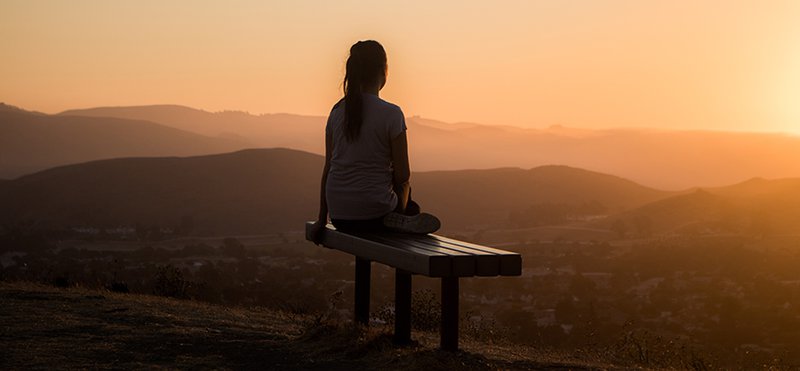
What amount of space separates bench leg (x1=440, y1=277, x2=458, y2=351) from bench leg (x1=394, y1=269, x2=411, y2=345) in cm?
44

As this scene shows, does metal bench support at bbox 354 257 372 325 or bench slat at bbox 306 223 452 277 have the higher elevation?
bench slat at bbox 306 223 452 277

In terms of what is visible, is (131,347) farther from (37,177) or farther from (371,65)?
(37,177)

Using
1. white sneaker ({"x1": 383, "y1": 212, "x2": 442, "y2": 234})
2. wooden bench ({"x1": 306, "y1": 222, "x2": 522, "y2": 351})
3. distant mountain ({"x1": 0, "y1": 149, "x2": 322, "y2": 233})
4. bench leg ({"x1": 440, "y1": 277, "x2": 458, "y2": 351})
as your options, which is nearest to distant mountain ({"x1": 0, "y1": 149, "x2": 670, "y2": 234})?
distant mountain ({"x1": 0, "y1": 149, "x2": 322, "y2": 233})

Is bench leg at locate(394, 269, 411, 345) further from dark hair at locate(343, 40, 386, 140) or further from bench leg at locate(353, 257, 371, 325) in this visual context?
dark hair at locate(343, 40, 386, 140)

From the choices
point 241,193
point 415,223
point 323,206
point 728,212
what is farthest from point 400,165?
point 241,193

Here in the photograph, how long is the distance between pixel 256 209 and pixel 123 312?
3969 inches

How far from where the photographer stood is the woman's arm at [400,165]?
7.09m

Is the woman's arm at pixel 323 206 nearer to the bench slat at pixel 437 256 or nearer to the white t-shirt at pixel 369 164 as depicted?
the white t-shirt at pixel 369 164

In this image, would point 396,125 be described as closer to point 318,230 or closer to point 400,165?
point 400,165

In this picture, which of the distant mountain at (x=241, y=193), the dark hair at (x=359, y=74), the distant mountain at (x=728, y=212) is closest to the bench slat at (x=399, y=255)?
the dark hair at (x=359, y=74)

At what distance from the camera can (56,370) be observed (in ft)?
21.4

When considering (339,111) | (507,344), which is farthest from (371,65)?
(507,344)

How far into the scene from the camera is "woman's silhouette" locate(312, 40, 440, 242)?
7.13 meters

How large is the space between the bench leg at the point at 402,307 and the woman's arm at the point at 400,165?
70 cm
